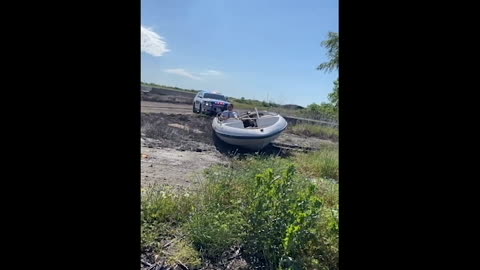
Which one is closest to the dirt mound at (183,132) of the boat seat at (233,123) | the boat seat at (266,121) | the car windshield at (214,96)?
the boat seat at (233,123)

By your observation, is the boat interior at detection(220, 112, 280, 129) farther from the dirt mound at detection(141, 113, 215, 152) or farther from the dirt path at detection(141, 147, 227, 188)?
the dirt path at detection(141, 147, 227, 188)

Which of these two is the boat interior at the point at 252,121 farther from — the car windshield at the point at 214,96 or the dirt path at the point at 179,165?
the car windshield at the point at 214,96

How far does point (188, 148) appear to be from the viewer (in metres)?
2.05

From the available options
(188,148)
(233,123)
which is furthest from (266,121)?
(188,148)

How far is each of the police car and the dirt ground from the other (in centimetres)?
12

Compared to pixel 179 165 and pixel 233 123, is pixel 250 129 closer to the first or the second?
pixel 233 123

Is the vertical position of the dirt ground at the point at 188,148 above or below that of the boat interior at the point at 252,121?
below

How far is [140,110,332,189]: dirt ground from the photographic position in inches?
59.6

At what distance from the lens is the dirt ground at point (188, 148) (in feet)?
4.96

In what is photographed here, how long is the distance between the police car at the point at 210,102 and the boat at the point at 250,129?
0.25m

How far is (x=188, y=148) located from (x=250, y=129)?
58 centimetres

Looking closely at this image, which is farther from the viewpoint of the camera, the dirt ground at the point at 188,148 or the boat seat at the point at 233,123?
the boat seat at the point at 233,123

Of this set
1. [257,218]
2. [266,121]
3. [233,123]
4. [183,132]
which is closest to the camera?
[257,218]
